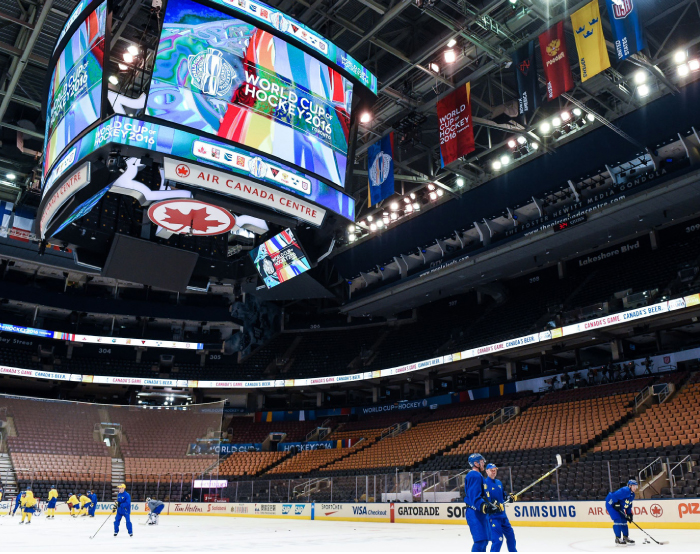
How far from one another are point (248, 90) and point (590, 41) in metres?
10.3

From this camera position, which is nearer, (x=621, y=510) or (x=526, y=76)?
(x=621, y=510)

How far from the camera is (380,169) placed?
22188 mm

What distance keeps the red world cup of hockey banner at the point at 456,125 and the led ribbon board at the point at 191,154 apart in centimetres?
831

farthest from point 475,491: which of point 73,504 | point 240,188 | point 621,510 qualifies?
point 73,504

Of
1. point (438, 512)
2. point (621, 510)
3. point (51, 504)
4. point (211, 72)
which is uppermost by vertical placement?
point (211, 72)

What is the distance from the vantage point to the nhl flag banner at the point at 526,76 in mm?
18016

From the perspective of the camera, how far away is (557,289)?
3094 cm

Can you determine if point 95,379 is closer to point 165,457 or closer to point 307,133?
point 165,457

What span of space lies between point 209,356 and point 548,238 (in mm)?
26818

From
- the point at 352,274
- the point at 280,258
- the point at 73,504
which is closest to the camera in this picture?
the point at 280,258

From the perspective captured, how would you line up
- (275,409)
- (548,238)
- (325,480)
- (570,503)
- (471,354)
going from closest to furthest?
(570,503) < (325,480) < (548,238) < (471,354) < (275,409)

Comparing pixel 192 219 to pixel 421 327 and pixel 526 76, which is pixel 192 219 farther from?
pixel 421 327

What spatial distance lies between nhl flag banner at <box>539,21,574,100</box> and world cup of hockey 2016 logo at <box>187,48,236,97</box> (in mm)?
10026

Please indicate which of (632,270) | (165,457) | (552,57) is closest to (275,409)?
(165,457)
